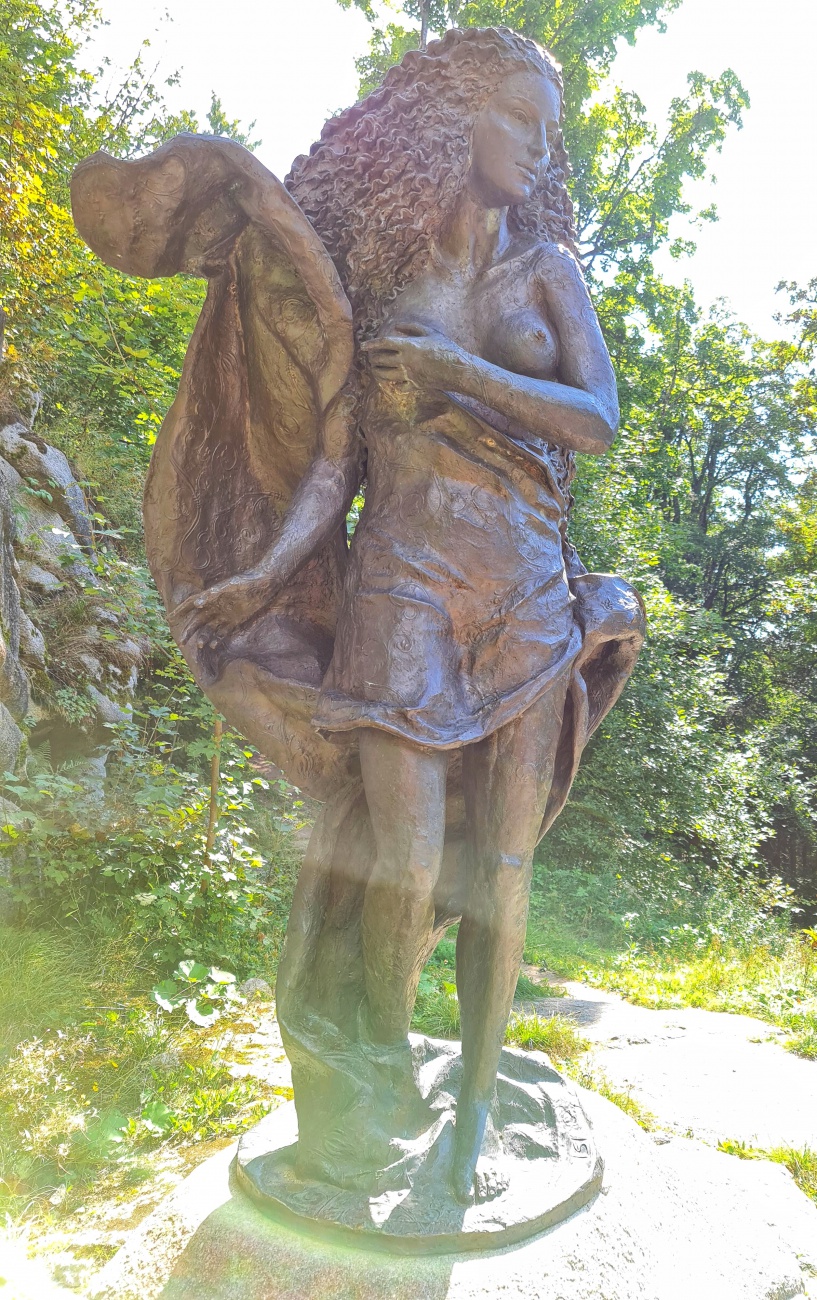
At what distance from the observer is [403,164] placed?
99.3 inches

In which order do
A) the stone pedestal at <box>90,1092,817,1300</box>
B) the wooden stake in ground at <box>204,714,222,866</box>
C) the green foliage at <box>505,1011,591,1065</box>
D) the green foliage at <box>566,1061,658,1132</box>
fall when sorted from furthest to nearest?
the wooden stake in ground at <box>204,714,222,866</box>, the green foliage at <box>505,1011,591,1065</box>, the green foliage at <box>566,1061,658,1132</box>, the stone pedestal at <box>90,1092,817,1300</box>

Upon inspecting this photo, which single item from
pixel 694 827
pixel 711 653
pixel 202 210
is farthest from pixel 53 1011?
pixel 711 653

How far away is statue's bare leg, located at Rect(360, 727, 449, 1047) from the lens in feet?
7.46

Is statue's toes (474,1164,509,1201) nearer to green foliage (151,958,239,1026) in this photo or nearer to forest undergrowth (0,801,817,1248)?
forest undergrowth (0,801,817,1248)

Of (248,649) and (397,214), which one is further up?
(397,214)

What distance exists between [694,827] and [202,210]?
420 inches

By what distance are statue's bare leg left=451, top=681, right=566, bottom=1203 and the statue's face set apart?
1.32 meters

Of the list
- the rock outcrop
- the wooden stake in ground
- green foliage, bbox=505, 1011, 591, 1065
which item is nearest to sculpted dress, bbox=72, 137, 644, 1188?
green foliage, bbox=505, 1011, 591, 1065

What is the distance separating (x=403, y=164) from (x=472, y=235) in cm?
25

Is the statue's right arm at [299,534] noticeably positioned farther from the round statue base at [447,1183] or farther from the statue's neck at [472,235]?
the round statue base at [447,1183]

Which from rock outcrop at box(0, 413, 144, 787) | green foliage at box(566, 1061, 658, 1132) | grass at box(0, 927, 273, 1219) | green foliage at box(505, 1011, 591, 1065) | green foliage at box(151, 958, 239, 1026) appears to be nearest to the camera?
grass at box(0, 927, 273, 1219)

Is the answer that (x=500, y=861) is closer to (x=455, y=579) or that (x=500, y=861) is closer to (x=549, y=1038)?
(x=455, y=579)

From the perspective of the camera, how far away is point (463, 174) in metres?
2.49

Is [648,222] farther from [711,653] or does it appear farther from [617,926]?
[617,926]
